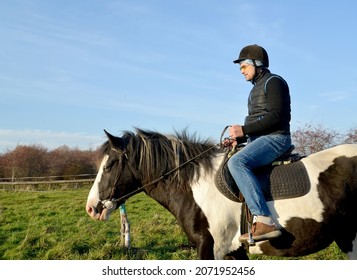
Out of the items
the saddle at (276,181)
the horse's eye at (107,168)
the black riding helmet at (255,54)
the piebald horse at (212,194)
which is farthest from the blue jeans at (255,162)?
the horse's eye at (107,168)

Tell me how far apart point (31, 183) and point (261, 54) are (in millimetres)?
25613

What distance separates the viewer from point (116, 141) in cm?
527

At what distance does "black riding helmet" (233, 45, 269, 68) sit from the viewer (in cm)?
509

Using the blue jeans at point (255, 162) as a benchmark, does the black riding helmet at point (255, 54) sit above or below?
above

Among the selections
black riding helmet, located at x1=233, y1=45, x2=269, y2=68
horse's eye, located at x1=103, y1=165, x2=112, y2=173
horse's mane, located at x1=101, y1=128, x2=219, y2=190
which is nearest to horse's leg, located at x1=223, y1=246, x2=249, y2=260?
A: horse's mane, located at x1=101, y1=128, x2=219, y2=190

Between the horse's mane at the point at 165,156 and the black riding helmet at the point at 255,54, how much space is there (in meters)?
1.31

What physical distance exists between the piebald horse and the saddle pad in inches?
2.9

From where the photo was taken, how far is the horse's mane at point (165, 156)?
518 centimetres

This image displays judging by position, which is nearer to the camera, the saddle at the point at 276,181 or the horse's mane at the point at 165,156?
the saddle at the point at 276,181

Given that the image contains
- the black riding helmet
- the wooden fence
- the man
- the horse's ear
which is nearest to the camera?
the man

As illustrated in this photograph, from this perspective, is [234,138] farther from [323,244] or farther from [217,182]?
[323,244]

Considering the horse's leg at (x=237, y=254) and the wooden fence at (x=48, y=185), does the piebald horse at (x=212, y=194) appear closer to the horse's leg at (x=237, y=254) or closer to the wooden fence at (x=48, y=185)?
the horse's leg at (x=237, y=254)

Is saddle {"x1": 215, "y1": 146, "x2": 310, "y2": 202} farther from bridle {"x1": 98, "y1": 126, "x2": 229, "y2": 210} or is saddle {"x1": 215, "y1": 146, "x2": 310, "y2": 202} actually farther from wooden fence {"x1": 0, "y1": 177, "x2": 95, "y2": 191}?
wooden fence {"x1": 0, "y1": 177, "x2": 95, "y2": 191}
